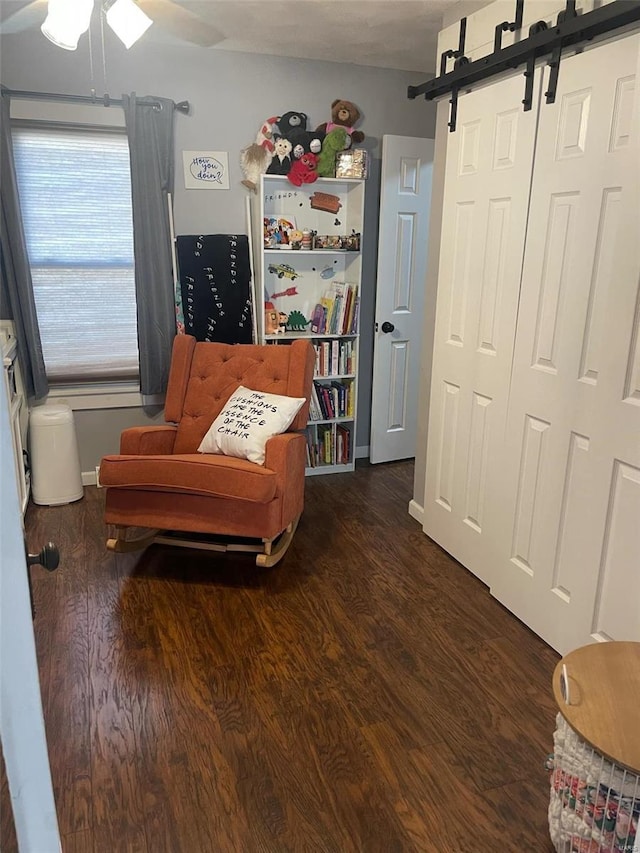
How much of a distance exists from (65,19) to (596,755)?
2.88 metres

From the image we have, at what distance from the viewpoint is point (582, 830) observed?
1.36 metres

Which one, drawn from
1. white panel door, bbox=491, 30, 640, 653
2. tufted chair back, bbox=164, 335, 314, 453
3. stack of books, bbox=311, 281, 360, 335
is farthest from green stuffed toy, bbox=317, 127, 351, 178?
white panel door, bbox=491, 30, 640, 653

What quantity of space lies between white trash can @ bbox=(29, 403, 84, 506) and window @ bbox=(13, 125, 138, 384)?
10.9 inches

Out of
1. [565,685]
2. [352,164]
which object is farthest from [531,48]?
[565,685]

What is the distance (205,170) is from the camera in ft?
11.3

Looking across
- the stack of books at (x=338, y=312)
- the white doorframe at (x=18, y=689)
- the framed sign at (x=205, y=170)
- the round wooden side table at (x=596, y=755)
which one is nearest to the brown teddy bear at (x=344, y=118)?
the framed sign at (x=205, y=170)

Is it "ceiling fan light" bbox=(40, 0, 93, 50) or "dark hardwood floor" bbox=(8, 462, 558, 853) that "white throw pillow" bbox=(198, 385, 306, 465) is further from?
"ceiling fan light" bbox=(40, 0, 93, 50)

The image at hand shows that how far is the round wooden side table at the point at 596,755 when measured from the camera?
128cm

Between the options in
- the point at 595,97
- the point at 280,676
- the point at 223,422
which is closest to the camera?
the point at 595,97

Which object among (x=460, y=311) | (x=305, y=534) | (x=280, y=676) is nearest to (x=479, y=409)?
(x=460, y=311)

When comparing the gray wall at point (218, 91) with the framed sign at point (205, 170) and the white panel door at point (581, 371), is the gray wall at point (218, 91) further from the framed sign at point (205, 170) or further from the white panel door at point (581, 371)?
the white panel door at point (581, 371)

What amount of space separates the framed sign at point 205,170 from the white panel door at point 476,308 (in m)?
1.35

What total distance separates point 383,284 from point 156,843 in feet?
9.87

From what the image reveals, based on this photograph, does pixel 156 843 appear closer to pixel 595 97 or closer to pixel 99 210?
pixel 595 97
